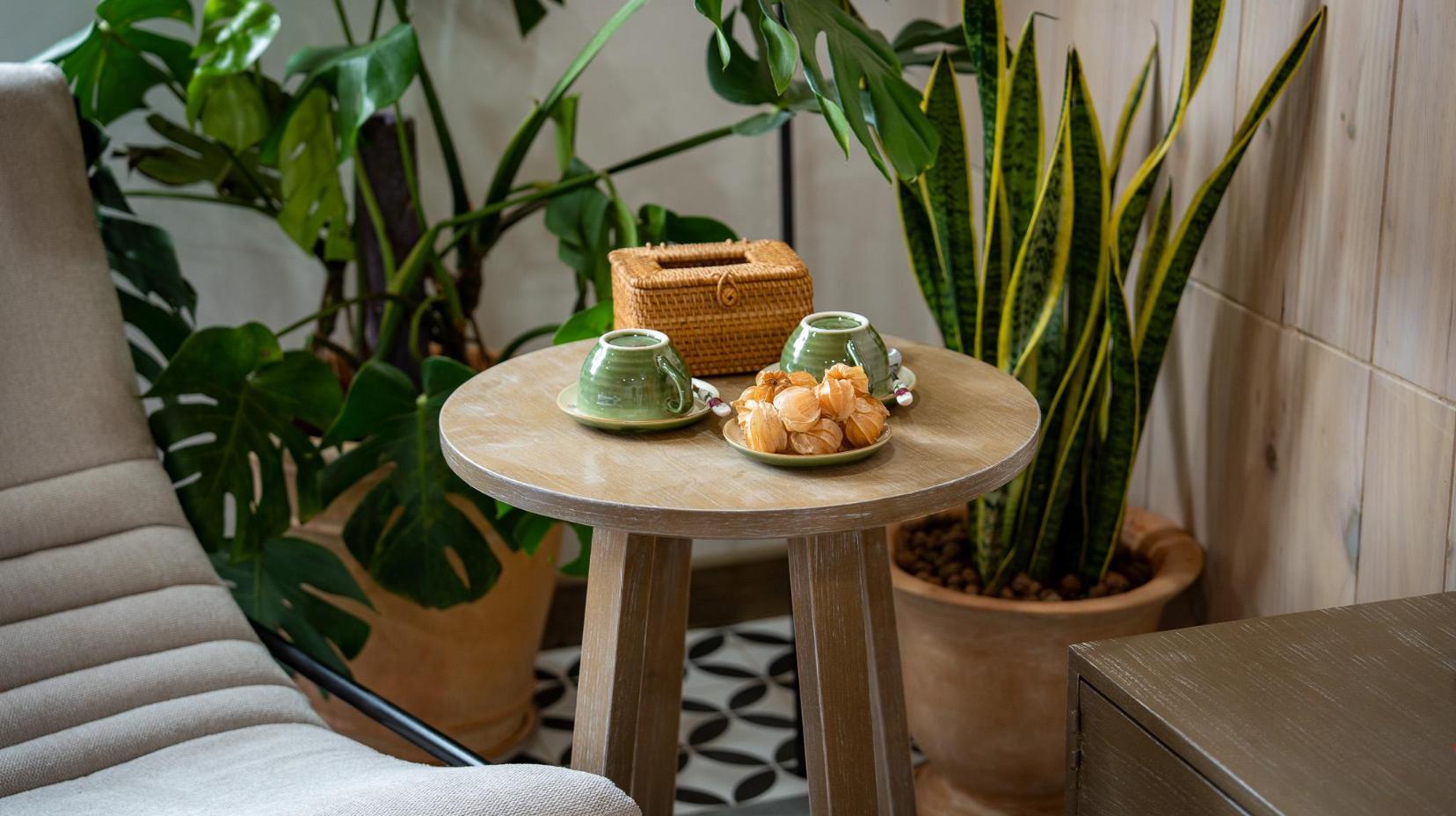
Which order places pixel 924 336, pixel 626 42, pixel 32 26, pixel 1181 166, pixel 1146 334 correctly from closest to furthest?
1. pixel 1146 334
2. pixel 1181 166
3. pixel 32 26
4. pixel 626 42
5. pixel 924 336

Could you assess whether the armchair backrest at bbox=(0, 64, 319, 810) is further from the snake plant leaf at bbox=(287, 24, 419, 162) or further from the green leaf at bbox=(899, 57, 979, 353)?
the green leaf at bbox=(899, 57, 979, 353)

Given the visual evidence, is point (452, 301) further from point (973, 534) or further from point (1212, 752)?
point (1212, 752)

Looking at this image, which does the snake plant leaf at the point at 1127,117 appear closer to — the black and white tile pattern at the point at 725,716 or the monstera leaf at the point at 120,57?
the black and white tile pattern at the point at 725,716

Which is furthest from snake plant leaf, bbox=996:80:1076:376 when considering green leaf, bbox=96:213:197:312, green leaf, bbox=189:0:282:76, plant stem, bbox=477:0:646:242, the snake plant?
green leaf, bbox=96:213:197:312

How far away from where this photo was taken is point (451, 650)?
1.94m

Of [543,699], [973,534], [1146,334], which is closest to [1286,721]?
[1146,334]

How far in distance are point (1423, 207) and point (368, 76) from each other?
1.11m

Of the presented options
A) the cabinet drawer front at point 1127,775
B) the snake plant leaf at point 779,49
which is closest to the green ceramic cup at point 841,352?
the snake plant leaf at point 779,49

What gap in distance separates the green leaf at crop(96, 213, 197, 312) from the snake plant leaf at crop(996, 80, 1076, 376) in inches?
40.0

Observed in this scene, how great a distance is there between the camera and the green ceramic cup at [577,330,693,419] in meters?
1.15

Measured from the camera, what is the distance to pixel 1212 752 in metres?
0.85

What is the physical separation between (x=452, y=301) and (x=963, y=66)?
762 millimetres

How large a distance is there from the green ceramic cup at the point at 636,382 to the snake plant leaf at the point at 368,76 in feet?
1.80

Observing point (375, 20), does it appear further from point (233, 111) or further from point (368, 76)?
point (368, 76)
